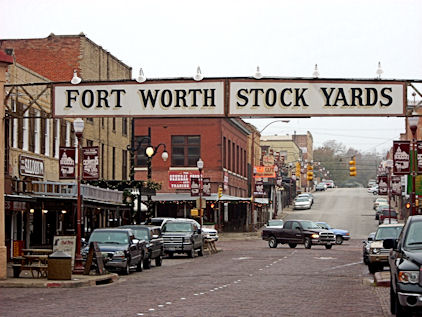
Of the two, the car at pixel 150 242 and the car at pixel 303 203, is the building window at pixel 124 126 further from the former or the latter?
the car at pixel 303 203

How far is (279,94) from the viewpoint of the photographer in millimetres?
24312

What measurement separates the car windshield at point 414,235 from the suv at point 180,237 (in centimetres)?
2655

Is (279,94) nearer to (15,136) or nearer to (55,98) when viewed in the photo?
(55,98)

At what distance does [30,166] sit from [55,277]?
14371 mm

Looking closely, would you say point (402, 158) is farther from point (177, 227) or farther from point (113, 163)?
point (113, 163)

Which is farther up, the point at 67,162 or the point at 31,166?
the point at 31,166

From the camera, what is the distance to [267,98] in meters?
24.3

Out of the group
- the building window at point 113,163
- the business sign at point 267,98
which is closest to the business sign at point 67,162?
the business sign at point 267,98

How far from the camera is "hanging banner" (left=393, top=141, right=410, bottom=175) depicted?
27172mm

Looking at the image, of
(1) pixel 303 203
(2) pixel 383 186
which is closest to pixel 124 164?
(2) pixel 383 186

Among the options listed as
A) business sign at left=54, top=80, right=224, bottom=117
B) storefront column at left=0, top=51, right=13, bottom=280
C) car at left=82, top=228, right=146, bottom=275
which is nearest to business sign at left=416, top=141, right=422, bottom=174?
business sign at left=54, top=80, right=224, bottom=117

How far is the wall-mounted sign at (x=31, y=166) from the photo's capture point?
37875mm

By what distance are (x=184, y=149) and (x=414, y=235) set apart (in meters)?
62.8

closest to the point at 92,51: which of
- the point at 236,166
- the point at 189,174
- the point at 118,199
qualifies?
the point at 118,199
